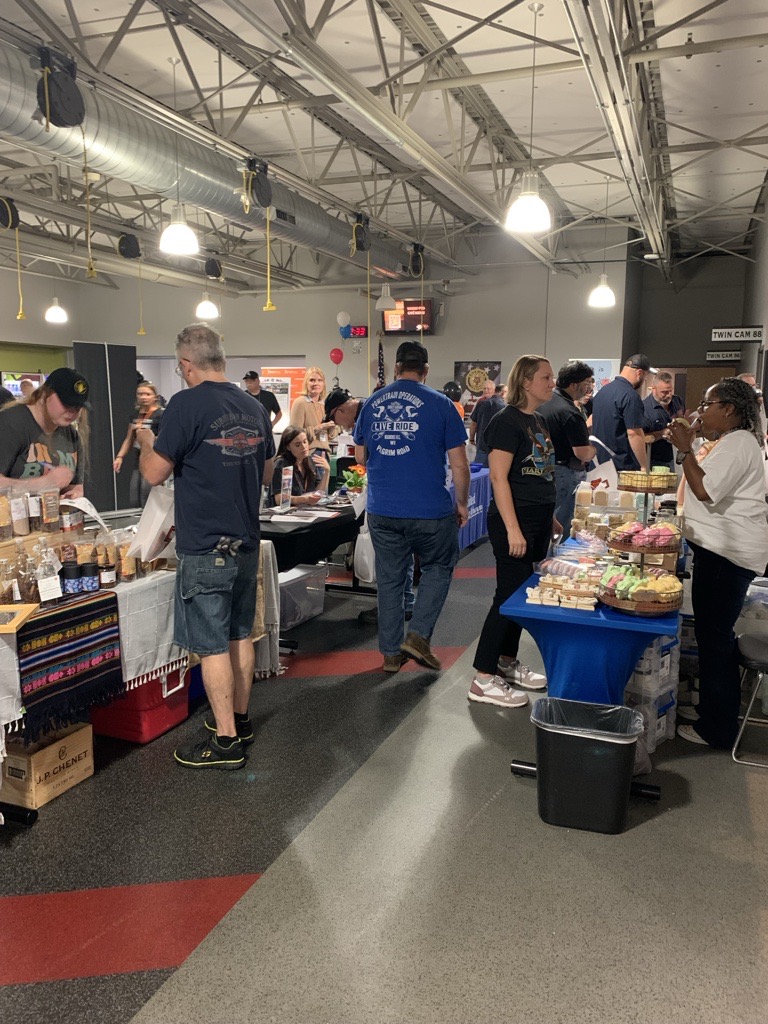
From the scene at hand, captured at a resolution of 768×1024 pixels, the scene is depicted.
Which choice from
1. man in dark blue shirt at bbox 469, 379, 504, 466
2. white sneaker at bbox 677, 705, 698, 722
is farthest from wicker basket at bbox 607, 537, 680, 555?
man in dark blue shirt at bbox 469, 379, 504, 466

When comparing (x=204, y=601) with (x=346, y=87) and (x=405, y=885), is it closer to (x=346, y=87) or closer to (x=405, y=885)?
(x=405, y=885)

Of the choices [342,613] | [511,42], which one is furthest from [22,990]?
[511,42]

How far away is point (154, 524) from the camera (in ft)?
9.96

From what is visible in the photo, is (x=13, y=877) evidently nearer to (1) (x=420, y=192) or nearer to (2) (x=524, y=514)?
(2) (x=524, y=514)

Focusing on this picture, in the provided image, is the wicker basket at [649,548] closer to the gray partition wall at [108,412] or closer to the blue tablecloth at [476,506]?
the blue tablecloth at [476,506]

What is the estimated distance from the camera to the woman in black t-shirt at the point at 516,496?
329 cm

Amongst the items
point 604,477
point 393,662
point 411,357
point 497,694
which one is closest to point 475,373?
point 604,477

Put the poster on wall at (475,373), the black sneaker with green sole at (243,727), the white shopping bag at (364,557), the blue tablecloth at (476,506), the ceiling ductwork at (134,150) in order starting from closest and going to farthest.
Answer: the black sneaker with green sole at (243,727) < the ceiling ductwork at (134,150) < the white shopping bag at (364,557) < the blue tablecloth at (476,506) < the poster on wall at (475,373)

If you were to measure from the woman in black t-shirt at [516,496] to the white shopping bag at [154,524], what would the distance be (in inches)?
53.8

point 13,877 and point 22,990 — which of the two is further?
point 13,877

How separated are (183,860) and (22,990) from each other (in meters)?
0.58

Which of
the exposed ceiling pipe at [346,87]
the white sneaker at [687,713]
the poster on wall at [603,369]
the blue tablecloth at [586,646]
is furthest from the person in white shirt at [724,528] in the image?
the poster on wall at [603,369]

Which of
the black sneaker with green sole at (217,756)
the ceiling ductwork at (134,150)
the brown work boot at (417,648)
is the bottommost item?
the black sneaker with green sole at (217,756)

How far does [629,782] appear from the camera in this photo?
2424 mm
